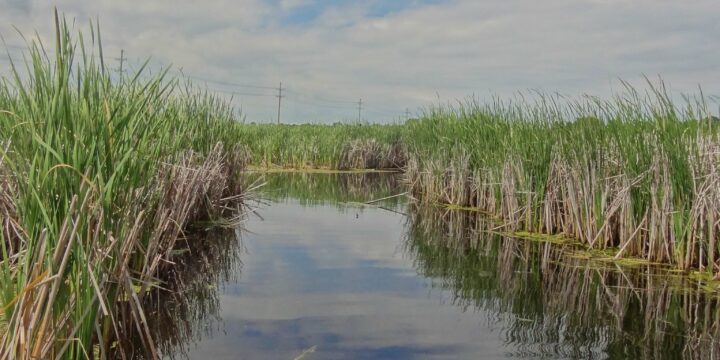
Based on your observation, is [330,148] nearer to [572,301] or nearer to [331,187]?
[331,187]

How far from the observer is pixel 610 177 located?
6.98 meters

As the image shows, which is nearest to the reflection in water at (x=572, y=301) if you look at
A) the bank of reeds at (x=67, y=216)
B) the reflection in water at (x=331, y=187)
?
the bank of reeds at (x=67, y=216)

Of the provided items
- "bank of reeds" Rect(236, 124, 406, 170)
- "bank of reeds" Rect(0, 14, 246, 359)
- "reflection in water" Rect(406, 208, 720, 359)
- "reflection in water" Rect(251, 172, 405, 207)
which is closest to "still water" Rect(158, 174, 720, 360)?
"reflection in water" Rect(406, 208, 720, 359)

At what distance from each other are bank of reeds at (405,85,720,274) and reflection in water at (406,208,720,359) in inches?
18.3

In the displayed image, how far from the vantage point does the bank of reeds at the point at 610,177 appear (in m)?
6.23

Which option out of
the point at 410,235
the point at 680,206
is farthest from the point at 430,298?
the point at 410,235

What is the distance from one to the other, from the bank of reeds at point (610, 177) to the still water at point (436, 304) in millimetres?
490

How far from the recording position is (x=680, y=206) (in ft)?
20.7

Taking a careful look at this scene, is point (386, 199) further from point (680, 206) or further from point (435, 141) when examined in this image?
point (680, 206)

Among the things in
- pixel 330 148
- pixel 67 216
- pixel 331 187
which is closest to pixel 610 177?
pixel 67 216

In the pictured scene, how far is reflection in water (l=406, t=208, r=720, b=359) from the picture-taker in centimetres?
Answer: 447

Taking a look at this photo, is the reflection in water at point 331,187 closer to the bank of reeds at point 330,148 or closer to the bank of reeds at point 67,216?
the bank of reeds at point 330,148

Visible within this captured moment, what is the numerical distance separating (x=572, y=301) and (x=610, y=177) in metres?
1.97

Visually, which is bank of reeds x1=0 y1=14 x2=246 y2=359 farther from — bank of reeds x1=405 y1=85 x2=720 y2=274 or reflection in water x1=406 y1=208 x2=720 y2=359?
bank of reeds x1=405 y1=85 x2=720 y2=274
